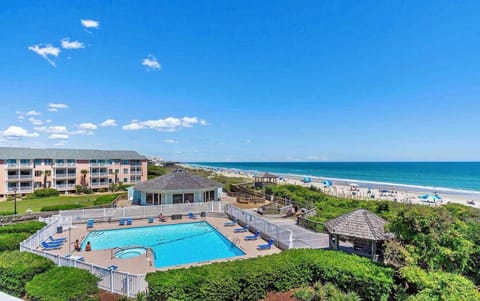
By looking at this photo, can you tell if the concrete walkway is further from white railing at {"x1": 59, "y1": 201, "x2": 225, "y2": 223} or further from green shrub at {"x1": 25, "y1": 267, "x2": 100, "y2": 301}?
green shrub at {"x1": 25, "y1": 267, "x2": 100, "y2": 301}

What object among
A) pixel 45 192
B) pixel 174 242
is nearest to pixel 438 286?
pixel 174 242

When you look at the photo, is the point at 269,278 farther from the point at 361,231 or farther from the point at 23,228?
the point at 23,228

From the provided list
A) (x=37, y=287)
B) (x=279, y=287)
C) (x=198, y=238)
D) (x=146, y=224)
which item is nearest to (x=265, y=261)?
(x=279, y=287)

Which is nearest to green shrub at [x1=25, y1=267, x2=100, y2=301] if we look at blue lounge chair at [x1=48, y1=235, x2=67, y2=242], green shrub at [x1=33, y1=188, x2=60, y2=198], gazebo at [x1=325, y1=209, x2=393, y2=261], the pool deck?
the pool deck

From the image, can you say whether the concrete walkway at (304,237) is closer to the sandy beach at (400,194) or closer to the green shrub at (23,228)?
the sandy beach at (400,194)

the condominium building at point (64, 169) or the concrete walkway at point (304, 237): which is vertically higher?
the condominium building at point (64, 169)

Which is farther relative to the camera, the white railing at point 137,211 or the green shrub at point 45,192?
the green shrub at point 45,192

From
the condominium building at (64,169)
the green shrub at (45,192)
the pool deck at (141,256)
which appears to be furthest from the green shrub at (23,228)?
the condominium building at (64,169)
